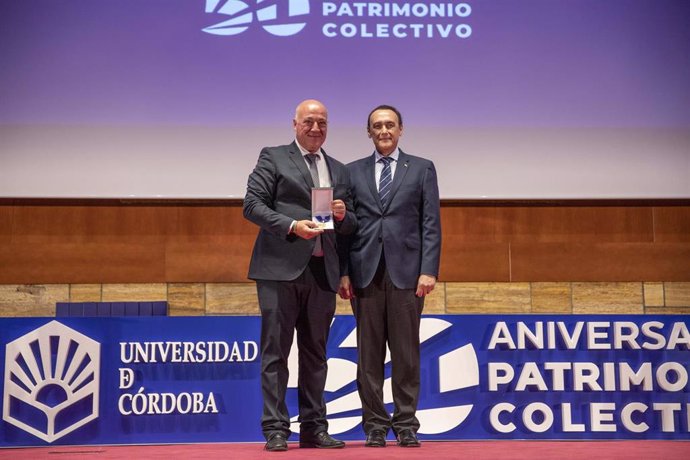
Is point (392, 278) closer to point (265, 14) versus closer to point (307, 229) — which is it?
point (307, 229)

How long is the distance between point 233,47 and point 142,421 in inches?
91.9

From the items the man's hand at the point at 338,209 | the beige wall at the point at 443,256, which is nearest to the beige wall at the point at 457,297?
the beige wall at the point at 443,256

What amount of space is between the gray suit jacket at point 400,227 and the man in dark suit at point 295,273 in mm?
90

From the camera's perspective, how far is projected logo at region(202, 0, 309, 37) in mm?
4859

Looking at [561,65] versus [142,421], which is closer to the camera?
[142,421]

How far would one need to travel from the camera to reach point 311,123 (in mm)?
3137

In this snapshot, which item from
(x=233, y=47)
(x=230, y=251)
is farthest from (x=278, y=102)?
(x=230, y=251)

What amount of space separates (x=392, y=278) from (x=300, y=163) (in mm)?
583

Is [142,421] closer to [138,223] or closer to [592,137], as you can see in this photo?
[138,223]

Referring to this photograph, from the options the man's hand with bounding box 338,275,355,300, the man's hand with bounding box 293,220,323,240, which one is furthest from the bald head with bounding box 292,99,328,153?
the man's hand with bounding box 338,275,355,300

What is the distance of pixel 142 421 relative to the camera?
12.1 ft

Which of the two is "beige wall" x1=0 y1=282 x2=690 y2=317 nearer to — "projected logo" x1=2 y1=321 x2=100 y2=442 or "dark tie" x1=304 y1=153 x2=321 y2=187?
"projected logo" x1=2 y1=321 x2=100 y2=442

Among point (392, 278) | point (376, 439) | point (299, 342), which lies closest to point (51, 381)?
point (299, 342)

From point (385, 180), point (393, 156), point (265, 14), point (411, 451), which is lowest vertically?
point (411, 451)
